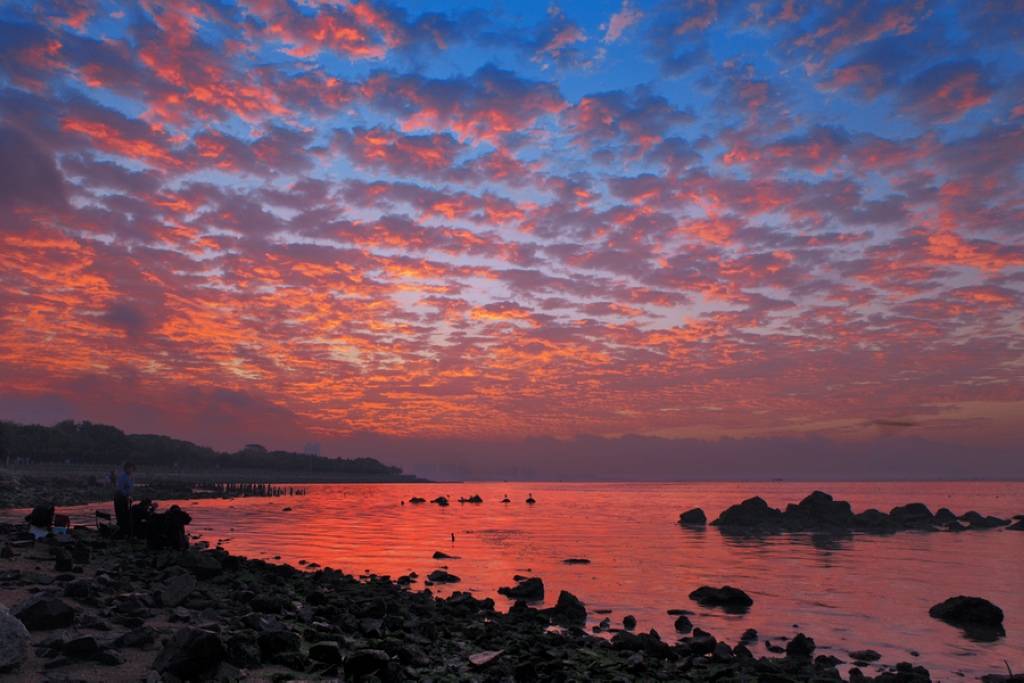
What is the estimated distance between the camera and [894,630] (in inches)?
726

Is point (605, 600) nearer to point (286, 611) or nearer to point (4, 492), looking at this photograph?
point (286, 611)

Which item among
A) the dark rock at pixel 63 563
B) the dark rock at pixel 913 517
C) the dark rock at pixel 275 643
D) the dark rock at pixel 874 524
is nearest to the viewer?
the dark rock at pixel 275 643

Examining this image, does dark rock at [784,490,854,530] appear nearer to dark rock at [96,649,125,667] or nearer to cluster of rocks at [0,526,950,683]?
cluster of rocks at [0,526,950,683]

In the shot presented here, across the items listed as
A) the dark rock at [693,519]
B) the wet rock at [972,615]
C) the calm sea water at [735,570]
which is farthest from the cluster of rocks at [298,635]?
the dark rock at [693,519]

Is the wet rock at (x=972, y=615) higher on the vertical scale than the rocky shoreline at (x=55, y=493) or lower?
higher

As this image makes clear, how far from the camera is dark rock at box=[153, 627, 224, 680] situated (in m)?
7.66

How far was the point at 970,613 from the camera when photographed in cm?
1938

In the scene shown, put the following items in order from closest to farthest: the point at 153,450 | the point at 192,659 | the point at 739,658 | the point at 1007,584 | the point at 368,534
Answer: the point at 192,659 < the point at 739,658 < the point at 1007,584 < the point at 368,534 < the point at 153,450

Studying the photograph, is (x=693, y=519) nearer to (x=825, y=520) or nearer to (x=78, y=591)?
(x=825, y=520)

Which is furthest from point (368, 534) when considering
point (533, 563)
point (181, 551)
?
point (181, 551)

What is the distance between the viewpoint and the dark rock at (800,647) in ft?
49.3

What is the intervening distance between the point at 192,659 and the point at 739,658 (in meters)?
11.3

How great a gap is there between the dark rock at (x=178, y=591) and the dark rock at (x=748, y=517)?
5823 centimetres

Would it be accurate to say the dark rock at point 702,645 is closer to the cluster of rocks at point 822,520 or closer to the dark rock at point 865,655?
the dark rock at point 865,655
